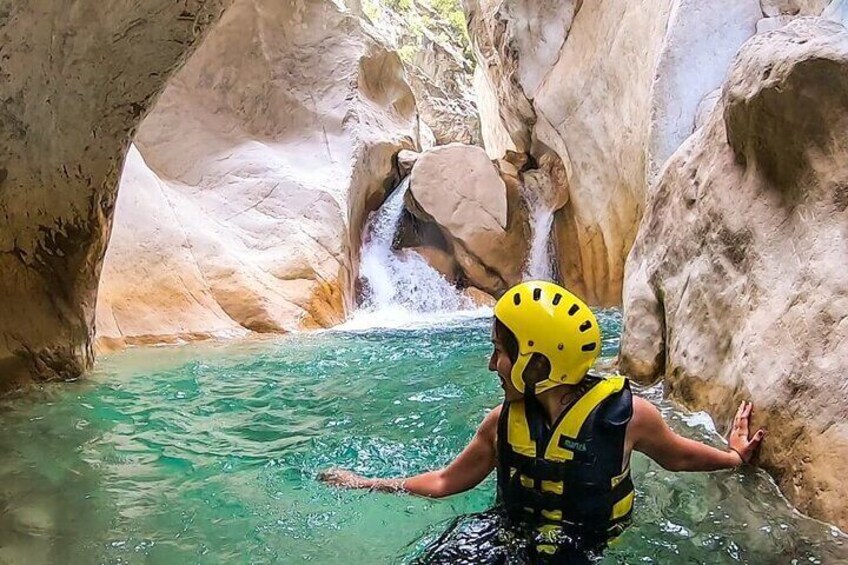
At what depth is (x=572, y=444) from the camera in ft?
7.28

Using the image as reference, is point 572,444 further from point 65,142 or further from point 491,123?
point 491,123

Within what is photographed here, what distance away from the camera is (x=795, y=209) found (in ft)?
10.9

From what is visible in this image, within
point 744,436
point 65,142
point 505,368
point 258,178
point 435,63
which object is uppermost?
point 435,63

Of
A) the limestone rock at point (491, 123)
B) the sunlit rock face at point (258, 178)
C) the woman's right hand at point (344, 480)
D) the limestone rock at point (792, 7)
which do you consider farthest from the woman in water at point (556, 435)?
the limestone rock at point (491, 123)

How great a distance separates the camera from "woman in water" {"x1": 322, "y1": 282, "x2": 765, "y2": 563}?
2205 millimetres

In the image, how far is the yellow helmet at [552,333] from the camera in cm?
219

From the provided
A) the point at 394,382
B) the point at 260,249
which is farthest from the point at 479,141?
the point at 394,382

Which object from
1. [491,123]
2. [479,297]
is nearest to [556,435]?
[479,297]

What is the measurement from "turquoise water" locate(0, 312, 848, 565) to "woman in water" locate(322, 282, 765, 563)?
12.0 inches

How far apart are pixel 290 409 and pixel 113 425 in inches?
45.4

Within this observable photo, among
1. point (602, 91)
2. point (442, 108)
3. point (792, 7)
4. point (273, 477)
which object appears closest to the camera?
point (273, 477)

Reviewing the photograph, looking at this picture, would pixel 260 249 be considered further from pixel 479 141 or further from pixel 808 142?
pixel 479 141

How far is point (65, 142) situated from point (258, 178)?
6467 millimetres

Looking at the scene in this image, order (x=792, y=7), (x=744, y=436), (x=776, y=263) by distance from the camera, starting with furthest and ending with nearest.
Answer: (x=792, y=7) → (x=776, y=263) → (x=744, y=436)
